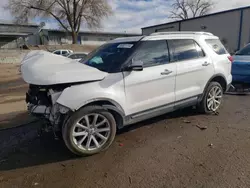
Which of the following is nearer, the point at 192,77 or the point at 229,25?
the point at 192,77

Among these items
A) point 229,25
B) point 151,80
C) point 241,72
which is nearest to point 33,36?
point 229,25

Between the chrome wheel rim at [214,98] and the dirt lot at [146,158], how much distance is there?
500 mm

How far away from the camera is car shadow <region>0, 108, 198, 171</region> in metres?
3.20

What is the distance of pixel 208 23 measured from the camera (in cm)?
2620

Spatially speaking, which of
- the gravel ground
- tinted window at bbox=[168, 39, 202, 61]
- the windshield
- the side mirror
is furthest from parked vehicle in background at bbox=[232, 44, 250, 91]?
the side mirror

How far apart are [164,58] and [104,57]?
44.5 inches

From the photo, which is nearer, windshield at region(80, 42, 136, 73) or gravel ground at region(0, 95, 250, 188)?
gravel ground at region(0, 95, 250, 188)

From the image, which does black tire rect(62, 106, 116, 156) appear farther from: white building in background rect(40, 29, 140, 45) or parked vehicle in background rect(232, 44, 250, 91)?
white building in background rect(40, 29, 140, 45)

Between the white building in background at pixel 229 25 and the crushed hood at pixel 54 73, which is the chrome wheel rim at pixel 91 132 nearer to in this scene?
the crushed hood at pixel 54 73

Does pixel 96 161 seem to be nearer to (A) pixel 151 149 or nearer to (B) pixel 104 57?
(A) pixel 151 149

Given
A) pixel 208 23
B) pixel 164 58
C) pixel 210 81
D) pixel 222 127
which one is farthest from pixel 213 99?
pixel 208 23

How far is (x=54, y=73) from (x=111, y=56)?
116 centimetres

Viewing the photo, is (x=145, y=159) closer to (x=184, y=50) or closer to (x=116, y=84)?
(x=116, y=84)

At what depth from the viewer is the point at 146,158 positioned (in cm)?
317
